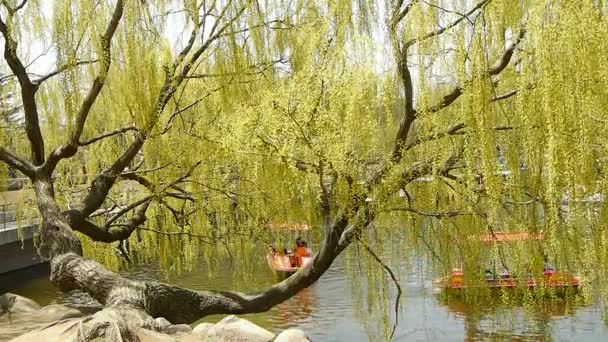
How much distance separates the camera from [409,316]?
371 inches

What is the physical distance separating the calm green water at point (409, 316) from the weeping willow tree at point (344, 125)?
1753 millimetres

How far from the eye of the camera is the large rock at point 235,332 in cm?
509

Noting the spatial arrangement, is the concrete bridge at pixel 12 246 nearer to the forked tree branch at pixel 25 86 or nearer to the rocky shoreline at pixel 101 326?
the rocky shoreline at pixel 101 326

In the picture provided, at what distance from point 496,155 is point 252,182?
2.24 metres

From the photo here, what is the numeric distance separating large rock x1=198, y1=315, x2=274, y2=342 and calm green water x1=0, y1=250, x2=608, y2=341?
101 cm

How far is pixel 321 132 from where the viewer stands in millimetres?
3977

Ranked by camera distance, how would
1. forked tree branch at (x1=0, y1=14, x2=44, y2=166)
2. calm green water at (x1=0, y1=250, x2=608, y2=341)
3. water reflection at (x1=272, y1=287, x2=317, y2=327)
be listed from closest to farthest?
forked tree branch at (x1=0, y1=14, x2=44, y2=166) → calm green water at (x1=0, y1=250, x2=608, y2=341) → water reflection at (x1=272, y1=287, x2=317, y2=327)

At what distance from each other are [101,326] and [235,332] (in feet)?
6.16

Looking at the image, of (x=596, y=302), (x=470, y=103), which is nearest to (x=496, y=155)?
(x=470, y=103)

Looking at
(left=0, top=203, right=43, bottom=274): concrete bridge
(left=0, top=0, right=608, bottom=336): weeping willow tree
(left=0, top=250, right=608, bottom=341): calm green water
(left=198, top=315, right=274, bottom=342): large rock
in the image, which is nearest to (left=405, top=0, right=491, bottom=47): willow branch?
(left=0, top=0, right=608, bottom=336): weeping willow tree

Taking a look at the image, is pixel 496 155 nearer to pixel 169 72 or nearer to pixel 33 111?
pixel 169 72

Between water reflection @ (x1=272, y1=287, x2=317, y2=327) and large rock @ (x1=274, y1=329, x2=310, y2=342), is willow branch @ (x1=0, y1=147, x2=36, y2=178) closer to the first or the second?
large rock @ (x1=274, y1=329, x2=310, y2=342)

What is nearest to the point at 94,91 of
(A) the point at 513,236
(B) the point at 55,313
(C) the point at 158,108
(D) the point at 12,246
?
(C) the point at 158,108

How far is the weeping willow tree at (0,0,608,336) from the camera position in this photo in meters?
3.39
